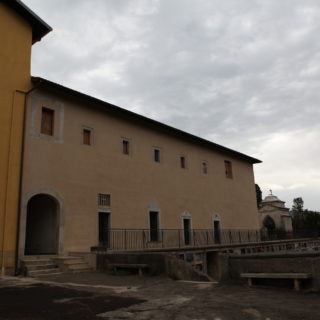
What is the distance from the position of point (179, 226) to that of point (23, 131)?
11.2 meters

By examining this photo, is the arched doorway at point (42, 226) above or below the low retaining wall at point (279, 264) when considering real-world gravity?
above

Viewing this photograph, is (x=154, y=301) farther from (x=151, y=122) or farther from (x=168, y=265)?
(x=151, y=122)

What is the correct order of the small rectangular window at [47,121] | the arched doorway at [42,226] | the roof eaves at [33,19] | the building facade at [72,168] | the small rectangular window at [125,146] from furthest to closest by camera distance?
the small rectangular window at [125,146]
the small rectangular window at [47,121]
the arched doorway at [42,226]
the roof eaves at [33,19]
the building facade at [72,168]

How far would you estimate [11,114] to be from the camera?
46.6 ft

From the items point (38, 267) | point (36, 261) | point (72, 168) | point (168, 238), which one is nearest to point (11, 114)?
point (72, 168)

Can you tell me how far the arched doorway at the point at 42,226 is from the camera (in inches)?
606

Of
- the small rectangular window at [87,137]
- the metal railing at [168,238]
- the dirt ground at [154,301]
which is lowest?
the dirt ground at [154,301]

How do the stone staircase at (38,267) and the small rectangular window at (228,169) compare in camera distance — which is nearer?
the stone staircase at (38,267)

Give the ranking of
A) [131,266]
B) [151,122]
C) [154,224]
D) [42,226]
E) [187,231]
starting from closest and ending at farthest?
1. [131,266]
2. [42,226]
3. [154,224]
4. [151,122]
5. [187,231]

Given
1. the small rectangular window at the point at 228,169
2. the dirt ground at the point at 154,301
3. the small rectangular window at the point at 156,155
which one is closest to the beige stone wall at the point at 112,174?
the small rectangular window at the point at 156,155

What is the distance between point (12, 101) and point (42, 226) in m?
5.45

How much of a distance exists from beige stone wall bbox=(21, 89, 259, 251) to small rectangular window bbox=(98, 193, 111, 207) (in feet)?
0.64

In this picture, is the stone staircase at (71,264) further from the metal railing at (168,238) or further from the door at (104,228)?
the door at (104,228)

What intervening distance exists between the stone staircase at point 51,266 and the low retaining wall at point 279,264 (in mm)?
6244
